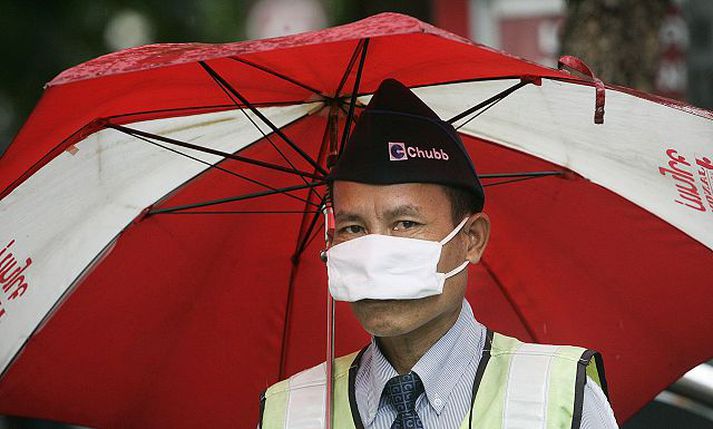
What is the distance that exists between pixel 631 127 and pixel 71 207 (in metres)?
1.28

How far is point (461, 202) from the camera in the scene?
2793mm

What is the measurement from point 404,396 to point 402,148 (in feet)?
1.66

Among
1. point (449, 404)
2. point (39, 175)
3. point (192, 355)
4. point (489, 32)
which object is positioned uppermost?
point (489, 32)

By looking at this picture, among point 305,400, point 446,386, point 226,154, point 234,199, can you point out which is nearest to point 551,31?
point 234,199

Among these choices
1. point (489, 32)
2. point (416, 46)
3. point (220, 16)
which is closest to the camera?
point (416, 46)

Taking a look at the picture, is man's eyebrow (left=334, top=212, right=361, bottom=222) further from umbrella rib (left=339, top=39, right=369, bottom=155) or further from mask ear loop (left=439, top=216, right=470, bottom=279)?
umbrella rib (left=339, top=39, right=369, bottom=155)

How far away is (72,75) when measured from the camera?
2.35m

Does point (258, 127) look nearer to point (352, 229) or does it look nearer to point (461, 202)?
point (352, 229)

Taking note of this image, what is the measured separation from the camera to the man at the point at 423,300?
2.65 meters

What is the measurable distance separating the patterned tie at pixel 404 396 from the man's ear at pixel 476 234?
0.30 metres

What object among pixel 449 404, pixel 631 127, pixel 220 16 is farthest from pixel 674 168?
pixel 220 16

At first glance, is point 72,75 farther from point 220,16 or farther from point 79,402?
point 220,16

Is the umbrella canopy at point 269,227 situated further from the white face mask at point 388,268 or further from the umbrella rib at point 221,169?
the white face mask at point 388,268

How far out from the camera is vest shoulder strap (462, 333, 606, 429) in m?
2.61
